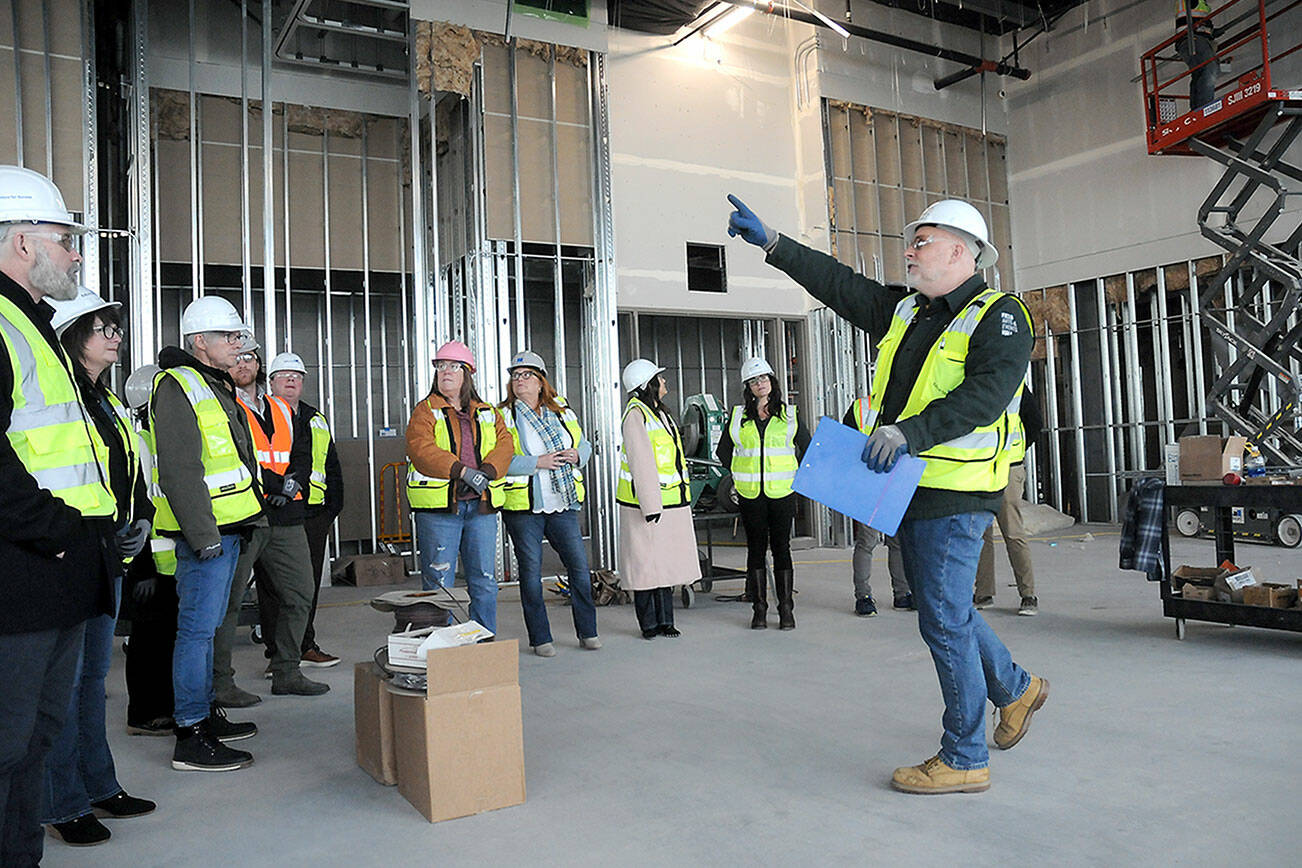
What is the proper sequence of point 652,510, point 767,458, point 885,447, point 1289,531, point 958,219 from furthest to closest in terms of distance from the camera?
1. point 1289,531
2. point 767,458
3. point 652,510
4. point 958,219
5. point 885,447

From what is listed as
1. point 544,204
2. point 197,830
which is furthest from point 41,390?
point 544,204

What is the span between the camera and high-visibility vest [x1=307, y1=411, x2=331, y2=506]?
213 inches

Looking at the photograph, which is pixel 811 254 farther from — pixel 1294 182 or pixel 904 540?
pixel 1294 182

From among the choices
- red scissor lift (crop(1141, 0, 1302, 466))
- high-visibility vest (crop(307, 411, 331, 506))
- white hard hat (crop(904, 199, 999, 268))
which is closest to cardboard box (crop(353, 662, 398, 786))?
high-visibility vest (crop(307, 411, 331, 506))

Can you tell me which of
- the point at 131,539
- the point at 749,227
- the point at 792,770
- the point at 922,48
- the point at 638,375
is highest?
the point at 922,48

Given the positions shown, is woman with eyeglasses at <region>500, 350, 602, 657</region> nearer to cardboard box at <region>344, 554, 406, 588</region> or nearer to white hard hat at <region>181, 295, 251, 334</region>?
white hard hat at <region>181, 295, 251, 334</region>

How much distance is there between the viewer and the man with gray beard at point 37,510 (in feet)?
6.65

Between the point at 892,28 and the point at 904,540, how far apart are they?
11.8 metres

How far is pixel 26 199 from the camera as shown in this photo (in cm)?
228

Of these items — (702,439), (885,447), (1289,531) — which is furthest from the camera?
(702,439)

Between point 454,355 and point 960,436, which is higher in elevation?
point 454,355

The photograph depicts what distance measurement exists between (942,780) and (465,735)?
152 centimetres

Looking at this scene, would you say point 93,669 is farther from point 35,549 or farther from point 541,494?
point 541,494

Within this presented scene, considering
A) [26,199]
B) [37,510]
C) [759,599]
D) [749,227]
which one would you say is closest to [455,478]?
[749,227]
